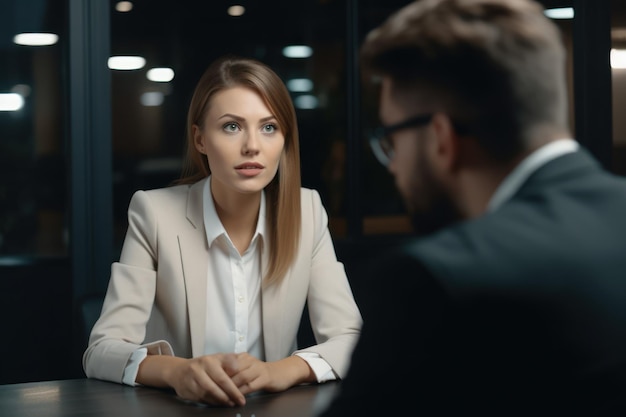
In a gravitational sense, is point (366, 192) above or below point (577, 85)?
below

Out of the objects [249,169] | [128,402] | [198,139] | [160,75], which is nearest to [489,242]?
[128,402]

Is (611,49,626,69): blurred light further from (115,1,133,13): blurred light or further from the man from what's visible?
the man

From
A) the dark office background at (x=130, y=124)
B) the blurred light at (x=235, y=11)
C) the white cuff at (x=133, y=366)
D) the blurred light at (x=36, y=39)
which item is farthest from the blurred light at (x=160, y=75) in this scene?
the white cuff at (x=133, y=366)

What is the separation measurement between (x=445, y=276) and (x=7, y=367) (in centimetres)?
410

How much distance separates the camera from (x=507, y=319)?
0.84 metres

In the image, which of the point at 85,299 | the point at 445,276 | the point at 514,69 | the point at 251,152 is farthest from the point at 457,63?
the point at 85,299

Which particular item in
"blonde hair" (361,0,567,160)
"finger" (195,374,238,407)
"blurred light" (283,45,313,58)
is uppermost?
"blurred light" (283,45,313,58)

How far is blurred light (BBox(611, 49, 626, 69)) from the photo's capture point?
15.3 ft

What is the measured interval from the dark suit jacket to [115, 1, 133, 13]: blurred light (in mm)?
4972

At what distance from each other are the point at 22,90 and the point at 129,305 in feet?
9.32

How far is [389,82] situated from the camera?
1.07 meters

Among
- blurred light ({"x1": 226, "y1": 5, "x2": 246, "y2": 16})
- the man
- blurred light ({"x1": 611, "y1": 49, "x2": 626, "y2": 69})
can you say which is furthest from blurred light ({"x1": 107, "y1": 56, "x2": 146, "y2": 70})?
the man

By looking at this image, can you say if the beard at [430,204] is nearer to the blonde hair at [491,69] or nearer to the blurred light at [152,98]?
the blonde hair at [491,69]

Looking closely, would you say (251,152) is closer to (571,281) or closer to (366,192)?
(571,281)
